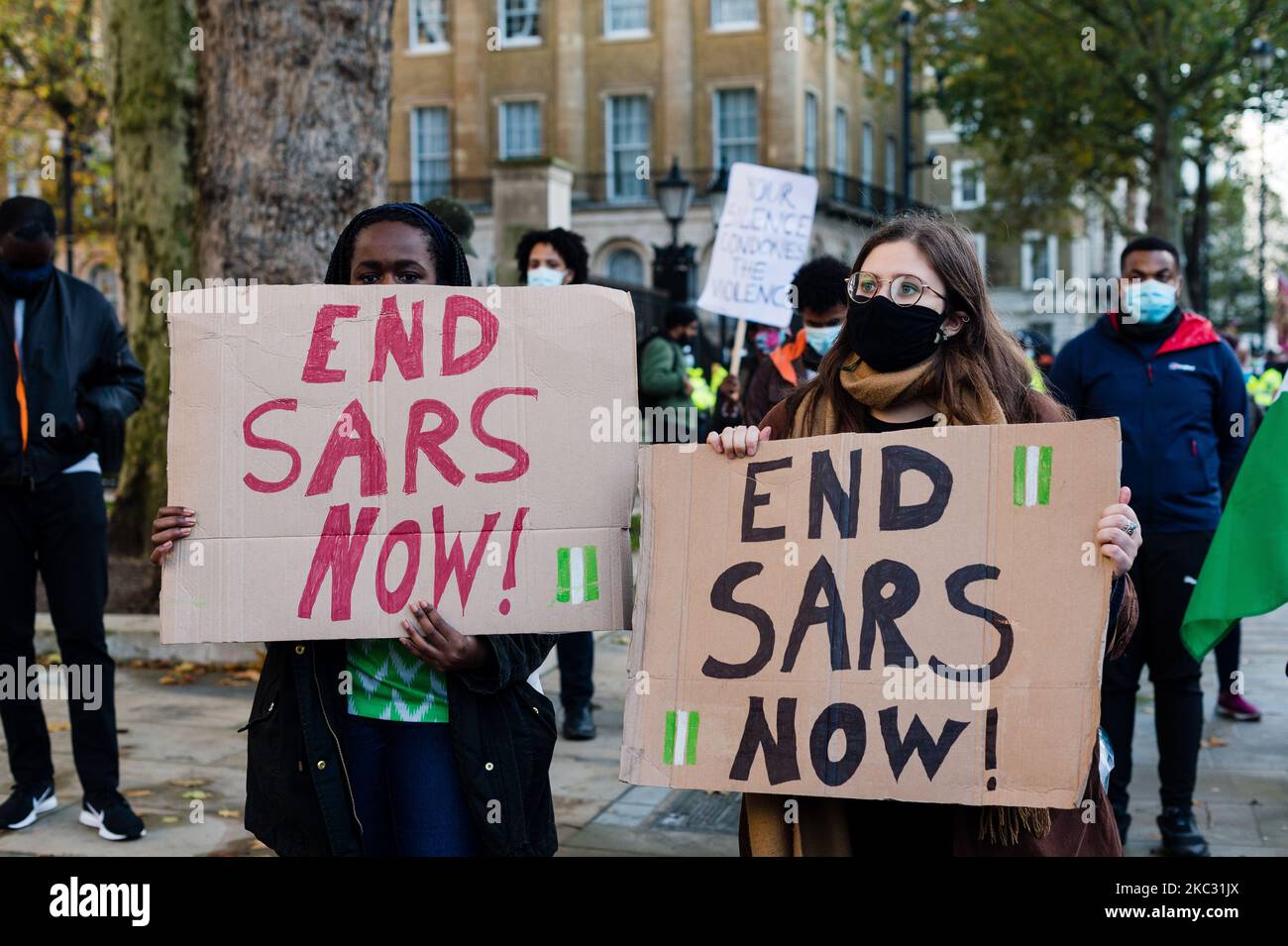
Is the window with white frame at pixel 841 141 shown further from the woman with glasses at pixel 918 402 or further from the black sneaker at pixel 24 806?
the woman with glasses at pixel 918 402

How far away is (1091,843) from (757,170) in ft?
19.7

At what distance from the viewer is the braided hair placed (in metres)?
2.98

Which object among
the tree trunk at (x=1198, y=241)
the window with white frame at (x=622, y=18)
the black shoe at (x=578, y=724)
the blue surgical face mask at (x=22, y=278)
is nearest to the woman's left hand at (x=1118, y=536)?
the blue surgical face mask at (x=22, y=278)

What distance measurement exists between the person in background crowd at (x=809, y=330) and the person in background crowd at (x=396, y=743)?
293 centimetres

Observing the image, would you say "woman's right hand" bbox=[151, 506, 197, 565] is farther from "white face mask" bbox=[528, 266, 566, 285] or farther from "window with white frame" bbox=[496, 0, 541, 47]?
"window with white frame" bbox=[496, 0, 541, 47]

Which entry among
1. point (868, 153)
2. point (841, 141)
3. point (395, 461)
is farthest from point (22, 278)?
point (868, 153)

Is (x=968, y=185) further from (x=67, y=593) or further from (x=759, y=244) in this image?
(x=67, y=593)

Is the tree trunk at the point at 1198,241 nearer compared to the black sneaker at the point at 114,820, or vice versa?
the black sneaker at the point at 114,820

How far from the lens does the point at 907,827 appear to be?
9.11ft

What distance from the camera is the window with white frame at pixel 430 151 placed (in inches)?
1539

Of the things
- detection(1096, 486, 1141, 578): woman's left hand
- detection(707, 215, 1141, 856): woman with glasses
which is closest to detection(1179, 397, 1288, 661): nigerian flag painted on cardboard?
detection(707, 215, 1141, 856): woman with glasses

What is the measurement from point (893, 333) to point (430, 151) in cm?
3799

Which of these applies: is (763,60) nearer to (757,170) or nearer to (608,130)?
(608,130)
